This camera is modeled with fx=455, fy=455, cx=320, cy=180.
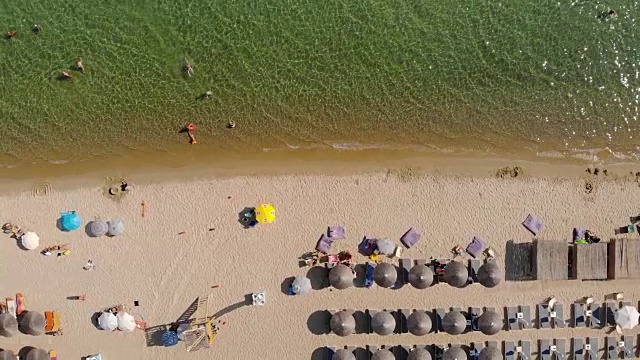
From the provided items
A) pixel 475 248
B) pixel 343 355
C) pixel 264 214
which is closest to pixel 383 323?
pixel 343 355

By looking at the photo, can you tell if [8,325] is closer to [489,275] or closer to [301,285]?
[301,285]

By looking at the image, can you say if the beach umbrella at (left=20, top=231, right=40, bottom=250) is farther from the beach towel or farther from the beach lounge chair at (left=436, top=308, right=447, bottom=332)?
the beach lounge chair at (left=436, top=308, right=447, bottom=332)

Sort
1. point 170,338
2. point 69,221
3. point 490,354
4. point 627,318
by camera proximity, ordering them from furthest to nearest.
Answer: point 69,221 < point 627,318 < point 170,338 < point 490,354

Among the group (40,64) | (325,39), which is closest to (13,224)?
(40,64)

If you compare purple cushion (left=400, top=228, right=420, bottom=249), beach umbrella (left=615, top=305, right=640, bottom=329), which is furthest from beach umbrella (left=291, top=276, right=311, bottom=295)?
beach umbrella (left=615, top=305, right=640, bottom=329)

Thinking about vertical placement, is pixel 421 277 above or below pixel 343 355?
above

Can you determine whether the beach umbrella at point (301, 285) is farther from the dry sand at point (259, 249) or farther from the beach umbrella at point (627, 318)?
the beach umbrella at point (627, 318)

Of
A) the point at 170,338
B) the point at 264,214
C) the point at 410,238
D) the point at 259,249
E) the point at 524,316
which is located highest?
the point at 264,214
